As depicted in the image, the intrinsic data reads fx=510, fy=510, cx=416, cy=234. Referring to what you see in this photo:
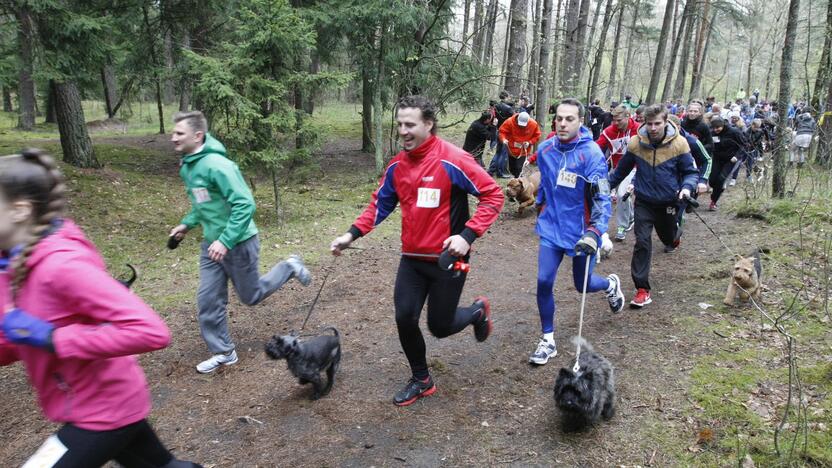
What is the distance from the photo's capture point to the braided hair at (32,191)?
6.43 feet

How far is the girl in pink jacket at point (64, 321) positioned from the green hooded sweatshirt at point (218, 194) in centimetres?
222

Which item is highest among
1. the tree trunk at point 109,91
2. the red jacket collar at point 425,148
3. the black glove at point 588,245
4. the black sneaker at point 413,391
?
the tree trunk at point 109,91

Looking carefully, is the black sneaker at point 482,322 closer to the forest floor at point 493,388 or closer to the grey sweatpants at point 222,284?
the forest floor at point 493,388

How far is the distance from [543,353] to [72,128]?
12751mm

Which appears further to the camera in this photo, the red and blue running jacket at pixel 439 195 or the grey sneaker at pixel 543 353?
the grey sneaker at pixel 543 353

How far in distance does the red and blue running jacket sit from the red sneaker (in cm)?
316

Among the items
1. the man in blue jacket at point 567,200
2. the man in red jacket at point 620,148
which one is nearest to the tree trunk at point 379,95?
the man in red jacket at point 620,148

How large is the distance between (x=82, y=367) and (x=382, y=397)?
2.66 meters

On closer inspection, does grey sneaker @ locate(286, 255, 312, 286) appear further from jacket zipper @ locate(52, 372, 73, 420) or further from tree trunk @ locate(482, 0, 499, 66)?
tree trunk @ locate(482, 0, 499, 66)

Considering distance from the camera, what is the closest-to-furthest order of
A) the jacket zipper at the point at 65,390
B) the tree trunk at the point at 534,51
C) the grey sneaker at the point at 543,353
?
the jacket zipper at the point at 65,390
the grey sneaker at the point at 543,353
the tree trunk at the point at 534,51

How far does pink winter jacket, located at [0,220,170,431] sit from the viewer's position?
1935 millimetres

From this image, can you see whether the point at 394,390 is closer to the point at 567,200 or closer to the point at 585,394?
the point at 585,394

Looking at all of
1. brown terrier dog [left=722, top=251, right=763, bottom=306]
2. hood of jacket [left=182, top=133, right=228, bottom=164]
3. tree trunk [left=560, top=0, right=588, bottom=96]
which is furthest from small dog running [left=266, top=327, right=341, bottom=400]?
tree trunk [left=560, top=0, right=588, bottom=96]

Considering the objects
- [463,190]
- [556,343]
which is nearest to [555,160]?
[463,190]
